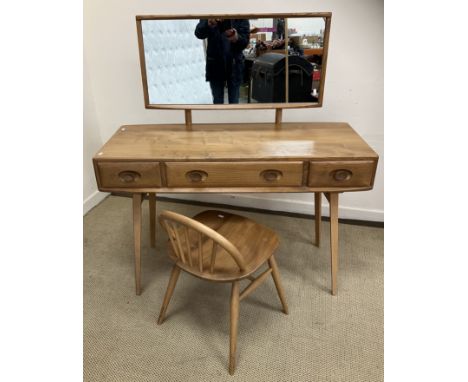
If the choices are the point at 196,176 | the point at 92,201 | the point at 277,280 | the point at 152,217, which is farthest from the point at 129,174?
the point at 92,201

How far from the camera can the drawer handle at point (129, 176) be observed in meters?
1.36

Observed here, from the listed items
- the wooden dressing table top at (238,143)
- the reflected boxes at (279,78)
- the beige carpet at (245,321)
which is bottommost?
the beige carpet at (245,321)

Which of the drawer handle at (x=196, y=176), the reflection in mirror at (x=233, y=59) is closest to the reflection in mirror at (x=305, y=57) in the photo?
the reflection in mirror at (x=233, y=59)

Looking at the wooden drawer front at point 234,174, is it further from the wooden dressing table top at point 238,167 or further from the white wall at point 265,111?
the white wall at point 265,111

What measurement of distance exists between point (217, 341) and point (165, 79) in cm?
110

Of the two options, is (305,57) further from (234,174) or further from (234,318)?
(234,318)

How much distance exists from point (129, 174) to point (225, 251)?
0.46 meters

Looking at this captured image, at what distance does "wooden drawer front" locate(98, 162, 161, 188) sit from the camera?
1.34m

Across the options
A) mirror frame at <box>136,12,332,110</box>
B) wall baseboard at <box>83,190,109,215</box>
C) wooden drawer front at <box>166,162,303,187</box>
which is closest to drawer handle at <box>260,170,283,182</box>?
wooden drawer front at <box>166,162,303,187</box>

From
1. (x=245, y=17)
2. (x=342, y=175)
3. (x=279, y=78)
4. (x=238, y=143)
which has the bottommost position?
(x=342, y=175)

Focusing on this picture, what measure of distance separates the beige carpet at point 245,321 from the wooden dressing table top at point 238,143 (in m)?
0.66

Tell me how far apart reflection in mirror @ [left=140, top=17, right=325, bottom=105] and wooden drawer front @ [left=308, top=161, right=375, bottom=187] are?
0.40m

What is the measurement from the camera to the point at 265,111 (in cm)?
197

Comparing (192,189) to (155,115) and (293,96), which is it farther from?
(155,115)
